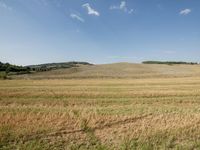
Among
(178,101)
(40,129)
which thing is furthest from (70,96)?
(40,129)

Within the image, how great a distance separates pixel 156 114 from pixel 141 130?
141 inches

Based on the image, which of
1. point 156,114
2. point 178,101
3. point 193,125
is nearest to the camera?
point 193,125

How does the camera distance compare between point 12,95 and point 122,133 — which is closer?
point 122,133

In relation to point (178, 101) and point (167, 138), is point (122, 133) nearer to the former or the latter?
point (167, 138)

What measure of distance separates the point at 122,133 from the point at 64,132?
2.43 metres

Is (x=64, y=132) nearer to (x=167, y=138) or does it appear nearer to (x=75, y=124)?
(x=75, y=124)

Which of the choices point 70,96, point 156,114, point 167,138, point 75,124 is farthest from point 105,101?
point 167,138

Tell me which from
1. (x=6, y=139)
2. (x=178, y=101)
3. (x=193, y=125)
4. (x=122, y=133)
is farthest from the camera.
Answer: (x=178, y=101)

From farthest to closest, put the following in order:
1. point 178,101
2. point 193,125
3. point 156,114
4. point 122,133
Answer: point 178,101 < point 156,114 < point 193,125 < point 122,133

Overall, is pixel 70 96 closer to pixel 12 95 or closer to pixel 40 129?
pixel 12 95

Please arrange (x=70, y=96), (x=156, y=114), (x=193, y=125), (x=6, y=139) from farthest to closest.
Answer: (x=70, y=96) → (x=156, y=114) → (x=193, y=125) → (x=6, y=139)

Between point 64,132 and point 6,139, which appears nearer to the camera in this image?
point 6,139

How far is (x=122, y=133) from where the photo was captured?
10.4 meters

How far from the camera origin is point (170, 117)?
42.7 feet
